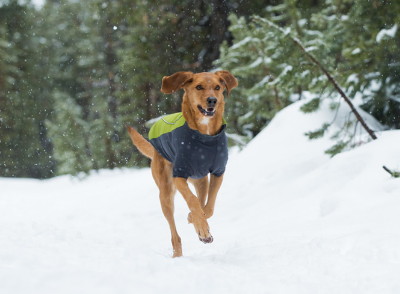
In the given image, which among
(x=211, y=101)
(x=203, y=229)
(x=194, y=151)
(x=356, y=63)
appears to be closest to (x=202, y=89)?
(x=211, y=101)

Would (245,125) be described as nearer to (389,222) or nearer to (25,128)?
(389,222)

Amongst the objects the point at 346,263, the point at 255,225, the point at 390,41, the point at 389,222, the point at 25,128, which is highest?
the point at 390,41

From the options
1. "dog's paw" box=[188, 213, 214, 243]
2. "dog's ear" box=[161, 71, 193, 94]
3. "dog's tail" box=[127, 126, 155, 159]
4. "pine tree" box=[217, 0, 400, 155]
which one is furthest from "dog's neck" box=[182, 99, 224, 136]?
"pine tree" box=[217, 0, 400, 155]

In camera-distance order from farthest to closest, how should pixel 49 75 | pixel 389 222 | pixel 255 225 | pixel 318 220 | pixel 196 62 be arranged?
pixel 49 75 < pixel 196 62 < pixel 255 225 < pixel 318 220 < pixel 389 222

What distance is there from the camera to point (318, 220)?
583 cm

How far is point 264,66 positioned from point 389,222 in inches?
336

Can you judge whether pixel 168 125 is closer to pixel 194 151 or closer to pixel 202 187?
pixel 194 151

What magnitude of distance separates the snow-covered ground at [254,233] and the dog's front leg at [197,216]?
232 mm

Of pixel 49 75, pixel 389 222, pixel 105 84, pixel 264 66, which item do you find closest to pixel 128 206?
pixel 264 66

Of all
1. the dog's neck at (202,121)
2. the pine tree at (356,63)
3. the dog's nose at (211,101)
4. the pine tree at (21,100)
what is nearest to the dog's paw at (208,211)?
the dog's neck at (202,121)

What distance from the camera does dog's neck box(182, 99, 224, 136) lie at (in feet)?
15.8

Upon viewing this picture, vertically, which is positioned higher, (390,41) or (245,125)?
(390,41)

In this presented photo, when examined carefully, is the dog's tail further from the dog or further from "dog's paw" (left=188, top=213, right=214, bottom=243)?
"dog's paw" (left=188, top=213, right=214, bottom=243)

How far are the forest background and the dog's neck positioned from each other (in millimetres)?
3924
